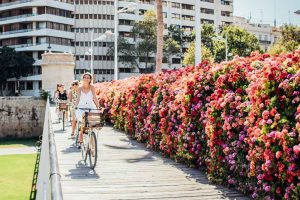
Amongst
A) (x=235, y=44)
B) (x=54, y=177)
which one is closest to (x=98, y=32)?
(x=235, y=44)

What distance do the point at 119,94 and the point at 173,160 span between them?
751 centimetres

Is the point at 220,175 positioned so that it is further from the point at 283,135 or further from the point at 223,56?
the point at 223,56

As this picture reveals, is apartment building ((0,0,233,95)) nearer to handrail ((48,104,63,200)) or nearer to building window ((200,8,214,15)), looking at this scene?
building window ((200,8,214,15))

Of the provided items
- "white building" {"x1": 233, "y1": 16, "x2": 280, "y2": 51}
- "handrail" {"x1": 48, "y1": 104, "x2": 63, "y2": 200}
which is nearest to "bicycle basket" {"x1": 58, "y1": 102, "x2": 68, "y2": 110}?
"handrail" {"x1": 48, "y1": 104, "x2": 63, "y2": 200}

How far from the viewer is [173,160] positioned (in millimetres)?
11484

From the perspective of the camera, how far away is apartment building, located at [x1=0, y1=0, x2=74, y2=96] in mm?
84250

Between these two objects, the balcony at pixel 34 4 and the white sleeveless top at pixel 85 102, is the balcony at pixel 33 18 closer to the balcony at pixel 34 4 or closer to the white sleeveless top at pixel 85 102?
the balcony at pixel 34 4

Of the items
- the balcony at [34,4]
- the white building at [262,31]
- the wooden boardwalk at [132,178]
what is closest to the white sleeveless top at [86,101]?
the wooden boardwalk at [132,178]

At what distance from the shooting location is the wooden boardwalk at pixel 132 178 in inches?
317

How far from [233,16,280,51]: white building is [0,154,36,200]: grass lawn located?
3248 inches

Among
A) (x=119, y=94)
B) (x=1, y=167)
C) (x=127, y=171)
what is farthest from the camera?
(x=1, y=167)

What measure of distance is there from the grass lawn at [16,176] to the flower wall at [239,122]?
14062 mm

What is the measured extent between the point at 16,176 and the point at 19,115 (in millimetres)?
20919

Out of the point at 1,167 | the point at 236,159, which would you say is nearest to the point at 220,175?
the point at 236,159
